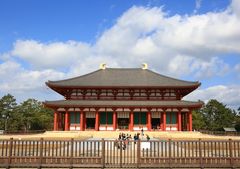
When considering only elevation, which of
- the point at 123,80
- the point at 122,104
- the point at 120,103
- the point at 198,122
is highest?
the point at 123,80

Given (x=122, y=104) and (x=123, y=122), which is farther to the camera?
(x=123, y=122)

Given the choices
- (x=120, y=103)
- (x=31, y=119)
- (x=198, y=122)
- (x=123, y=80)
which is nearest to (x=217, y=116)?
(x=198, y=122)

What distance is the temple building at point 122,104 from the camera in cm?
4238

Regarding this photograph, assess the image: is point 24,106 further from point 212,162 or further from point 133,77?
point 212,162

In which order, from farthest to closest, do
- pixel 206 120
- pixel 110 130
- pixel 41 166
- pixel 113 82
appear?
pixel 206 120, pixel 113 82, pixel 110 130, pixel 41 166

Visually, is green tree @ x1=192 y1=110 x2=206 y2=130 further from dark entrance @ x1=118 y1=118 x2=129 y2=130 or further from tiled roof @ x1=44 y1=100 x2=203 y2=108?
dark entrance @ x1=118 y1=118 x2=129 y2=130

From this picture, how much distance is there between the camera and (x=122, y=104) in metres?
42.0

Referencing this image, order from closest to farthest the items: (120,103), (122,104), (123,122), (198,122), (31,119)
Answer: (122,104) < (120,103) < (123,122) < (31,119) < (198,122)

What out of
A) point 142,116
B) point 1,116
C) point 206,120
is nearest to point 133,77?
point 142,116

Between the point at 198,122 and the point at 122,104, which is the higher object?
the point at 122,104

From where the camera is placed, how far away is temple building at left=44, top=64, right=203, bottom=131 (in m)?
42.4

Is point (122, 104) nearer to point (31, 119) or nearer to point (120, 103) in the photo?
point (120, 103)

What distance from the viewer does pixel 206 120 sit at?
237 feet

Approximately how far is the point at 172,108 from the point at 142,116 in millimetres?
4854
